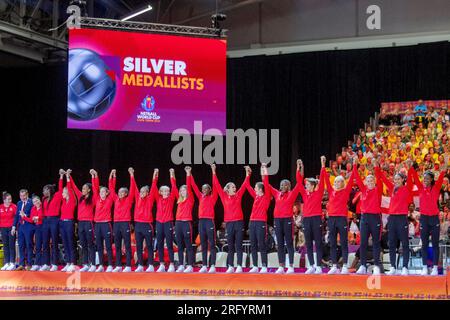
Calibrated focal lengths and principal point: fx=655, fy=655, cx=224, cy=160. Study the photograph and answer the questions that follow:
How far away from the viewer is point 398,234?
8.29m

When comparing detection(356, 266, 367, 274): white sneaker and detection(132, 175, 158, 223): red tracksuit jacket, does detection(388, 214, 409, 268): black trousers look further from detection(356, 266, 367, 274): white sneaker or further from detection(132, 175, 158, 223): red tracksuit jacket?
detection(132, 175, 158, 223): red tracksuit jacket

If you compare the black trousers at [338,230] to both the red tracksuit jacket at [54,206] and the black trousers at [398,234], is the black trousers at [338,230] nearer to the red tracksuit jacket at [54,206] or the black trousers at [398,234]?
the black trousers at [398,234]

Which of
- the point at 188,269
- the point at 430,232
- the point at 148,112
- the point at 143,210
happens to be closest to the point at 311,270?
the point at 430,232

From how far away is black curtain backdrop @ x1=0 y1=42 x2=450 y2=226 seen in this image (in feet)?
48.1

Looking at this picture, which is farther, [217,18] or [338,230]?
[217,18]

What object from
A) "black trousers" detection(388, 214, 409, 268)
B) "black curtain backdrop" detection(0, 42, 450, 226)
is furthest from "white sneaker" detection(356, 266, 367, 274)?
"black curtain backdrop" detection(0, 42, 450, 226)

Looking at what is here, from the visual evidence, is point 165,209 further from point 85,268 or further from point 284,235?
point 284,235

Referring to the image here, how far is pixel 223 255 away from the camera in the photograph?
36.7 feet

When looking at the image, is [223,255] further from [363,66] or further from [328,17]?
[328,17]

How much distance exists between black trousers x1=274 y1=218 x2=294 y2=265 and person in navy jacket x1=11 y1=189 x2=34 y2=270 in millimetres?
4138

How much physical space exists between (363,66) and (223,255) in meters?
6.17

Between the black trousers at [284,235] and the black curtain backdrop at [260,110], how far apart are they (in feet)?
21.1

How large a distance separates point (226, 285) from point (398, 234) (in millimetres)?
2369
